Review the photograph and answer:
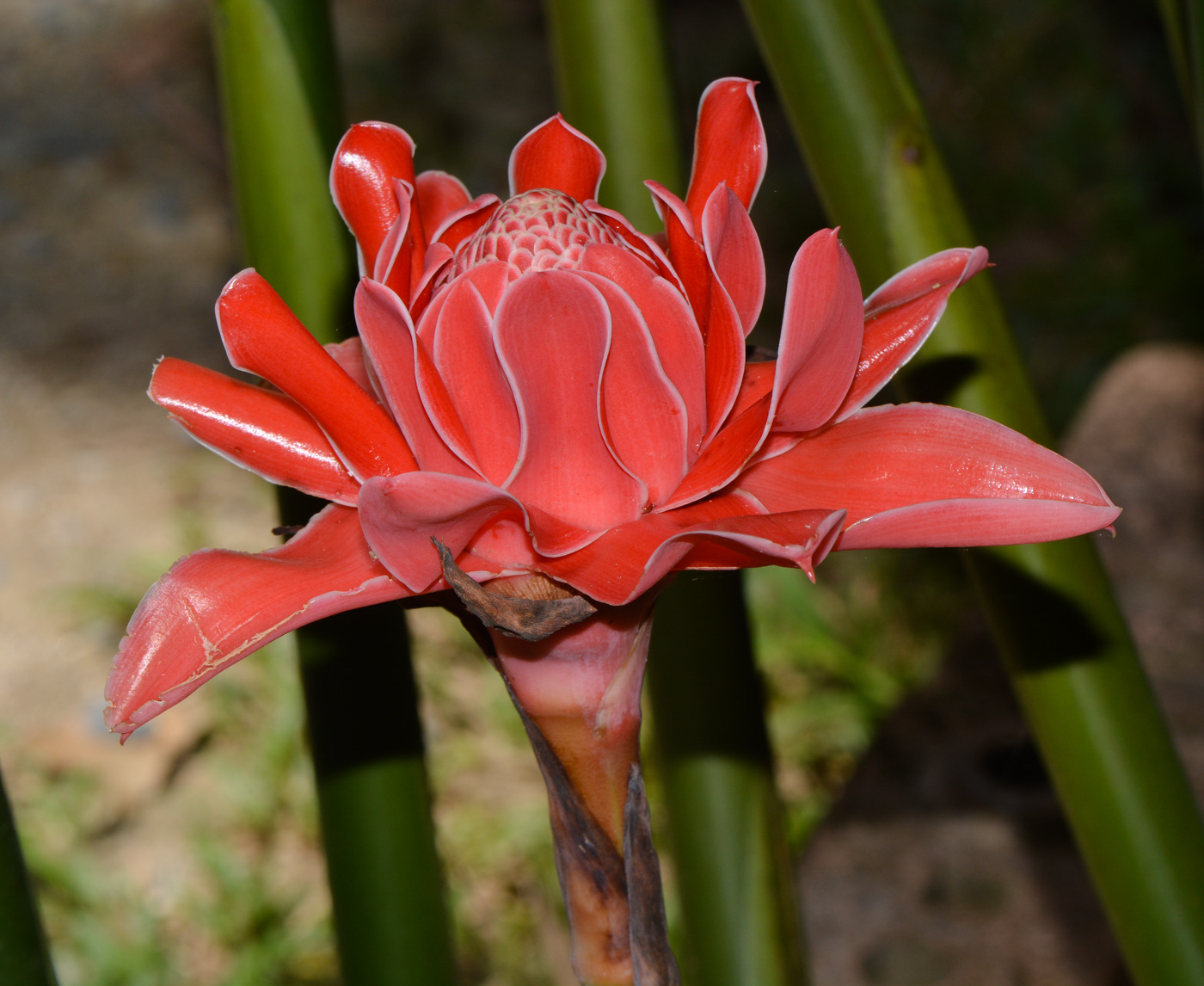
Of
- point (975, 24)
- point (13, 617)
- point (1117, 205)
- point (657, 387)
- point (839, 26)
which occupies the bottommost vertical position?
point (657, 387)

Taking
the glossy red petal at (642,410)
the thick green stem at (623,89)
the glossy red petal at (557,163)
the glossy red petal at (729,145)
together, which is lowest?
the glossy red petal at (642,410)

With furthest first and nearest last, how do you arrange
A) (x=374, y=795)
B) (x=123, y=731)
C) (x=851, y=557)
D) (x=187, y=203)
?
(x=187, y=203) < (x=851, y=557) < (x=374, y=795) < (x=123, y=731)

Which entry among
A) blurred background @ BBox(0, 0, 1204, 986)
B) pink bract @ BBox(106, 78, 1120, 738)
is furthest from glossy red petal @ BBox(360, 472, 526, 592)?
blurred background @ BBox(0, 0, 1204, 986)

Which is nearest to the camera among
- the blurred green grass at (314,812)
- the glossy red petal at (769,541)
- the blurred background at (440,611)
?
the glossy red petal at (769,541)

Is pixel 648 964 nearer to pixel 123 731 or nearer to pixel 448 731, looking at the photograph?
pixel 123 731

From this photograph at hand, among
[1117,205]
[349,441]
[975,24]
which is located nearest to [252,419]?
[349,441]

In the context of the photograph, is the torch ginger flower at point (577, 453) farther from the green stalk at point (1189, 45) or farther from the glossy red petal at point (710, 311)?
the green stalk at point (1189, 45)

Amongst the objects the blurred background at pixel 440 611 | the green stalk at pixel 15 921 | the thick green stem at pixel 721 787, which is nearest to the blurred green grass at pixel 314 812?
the blurred background at pixel 440 611

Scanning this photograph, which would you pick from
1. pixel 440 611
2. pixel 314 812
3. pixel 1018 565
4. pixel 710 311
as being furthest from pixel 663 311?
pixel 440 611
